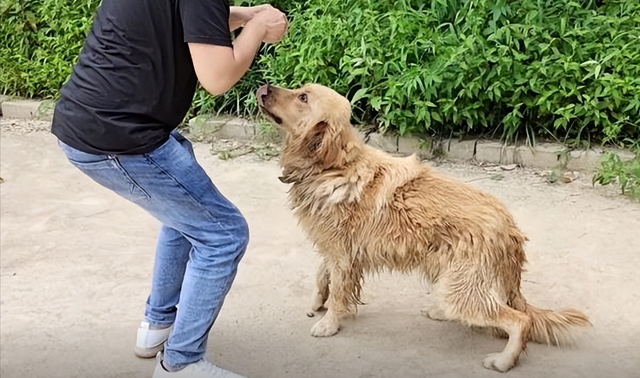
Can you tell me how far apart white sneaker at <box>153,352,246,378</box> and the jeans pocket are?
69cm

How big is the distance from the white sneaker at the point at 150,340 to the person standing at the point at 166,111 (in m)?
0.37

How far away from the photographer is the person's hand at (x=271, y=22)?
264cm

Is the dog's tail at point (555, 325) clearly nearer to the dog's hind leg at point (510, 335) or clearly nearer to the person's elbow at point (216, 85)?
the dog's hind leg at point (510, 335)

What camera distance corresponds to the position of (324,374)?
124 inches

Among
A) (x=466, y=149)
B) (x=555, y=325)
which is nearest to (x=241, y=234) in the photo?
(x=555, y=325)

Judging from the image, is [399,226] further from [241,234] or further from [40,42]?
[40,42]

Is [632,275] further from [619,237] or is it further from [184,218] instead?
[184,218]

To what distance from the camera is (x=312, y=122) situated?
324cm

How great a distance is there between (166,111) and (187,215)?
0.37m

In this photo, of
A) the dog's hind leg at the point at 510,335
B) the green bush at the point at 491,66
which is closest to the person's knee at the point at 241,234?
the dog's hind leg at the point at 510,335

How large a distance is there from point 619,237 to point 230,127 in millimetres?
3328

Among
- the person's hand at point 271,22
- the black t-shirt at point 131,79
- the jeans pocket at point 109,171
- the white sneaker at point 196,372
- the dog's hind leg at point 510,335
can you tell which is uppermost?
the person's hand at point 271,22

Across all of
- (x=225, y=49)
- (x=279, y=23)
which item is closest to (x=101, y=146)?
(x=225, y=49)

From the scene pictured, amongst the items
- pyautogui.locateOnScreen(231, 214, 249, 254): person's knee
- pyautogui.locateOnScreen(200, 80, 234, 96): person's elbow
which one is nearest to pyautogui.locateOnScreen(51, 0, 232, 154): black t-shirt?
pyautogui.locateOnScreen(200, 80, 234, 96): person's elbow
